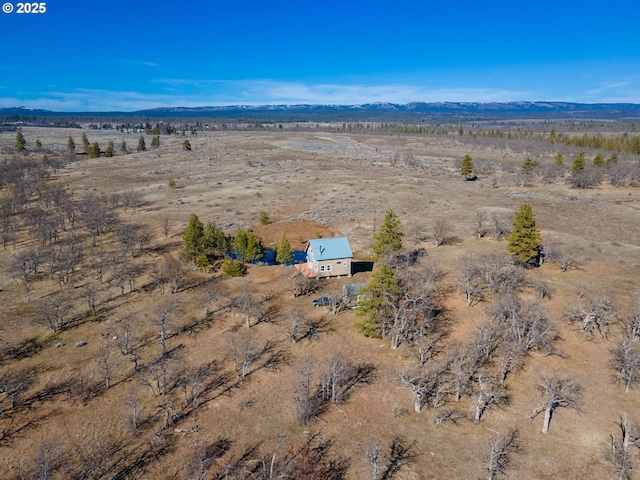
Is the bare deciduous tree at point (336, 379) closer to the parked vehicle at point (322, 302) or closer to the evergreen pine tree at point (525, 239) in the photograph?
the parked vehicle at point (322, 302)

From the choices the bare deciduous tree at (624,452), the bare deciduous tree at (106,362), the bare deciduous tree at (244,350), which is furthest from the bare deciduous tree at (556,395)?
the bare deciduous tree at (106,362)

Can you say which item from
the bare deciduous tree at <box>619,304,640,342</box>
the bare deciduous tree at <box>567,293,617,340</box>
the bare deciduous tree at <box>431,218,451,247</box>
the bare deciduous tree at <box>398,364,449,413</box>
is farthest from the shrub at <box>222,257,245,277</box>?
the bare deciduous tree at <box>619,304,640,342</box>

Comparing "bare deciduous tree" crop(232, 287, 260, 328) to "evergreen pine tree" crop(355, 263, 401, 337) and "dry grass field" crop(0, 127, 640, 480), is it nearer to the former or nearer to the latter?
"dry grass field" crop(0, 127, 640, 480)

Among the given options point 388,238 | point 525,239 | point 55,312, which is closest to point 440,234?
point 525,239

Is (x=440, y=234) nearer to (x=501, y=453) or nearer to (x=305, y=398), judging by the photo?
(x=305, y=398)

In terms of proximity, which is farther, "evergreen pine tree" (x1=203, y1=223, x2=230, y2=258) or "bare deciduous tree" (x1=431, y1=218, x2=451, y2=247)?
"bare deciduous tree" (x1=431, y1=218, x2=451, y2=247)

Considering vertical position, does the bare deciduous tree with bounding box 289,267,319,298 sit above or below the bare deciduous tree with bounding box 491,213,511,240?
below

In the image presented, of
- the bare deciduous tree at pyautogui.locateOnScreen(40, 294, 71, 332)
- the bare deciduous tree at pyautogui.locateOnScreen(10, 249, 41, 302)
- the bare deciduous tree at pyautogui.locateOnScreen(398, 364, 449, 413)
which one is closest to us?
the bare deciduous tree at pyautogui.locateOnScreen(398, 364, 449, 413)
